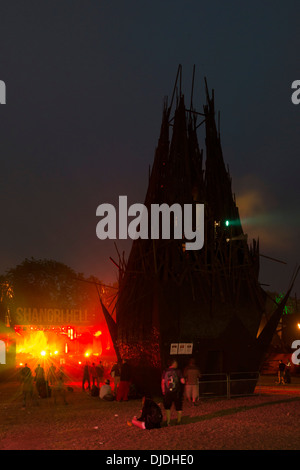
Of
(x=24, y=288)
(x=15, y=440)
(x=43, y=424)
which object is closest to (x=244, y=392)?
(x=43, y=424)

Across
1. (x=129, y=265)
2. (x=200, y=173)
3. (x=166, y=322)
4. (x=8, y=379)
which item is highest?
(x=200, y=173)

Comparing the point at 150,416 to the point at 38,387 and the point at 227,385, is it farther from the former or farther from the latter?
the point at 38,387

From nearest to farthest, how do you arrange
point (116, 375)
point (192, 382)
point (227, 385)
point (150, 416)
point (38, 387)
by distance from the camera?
point (150, 416) → point (192, 382) → point (227, 385) → point (38, 387) → point (116, 375)

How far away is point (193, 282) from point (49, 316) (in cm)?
5317

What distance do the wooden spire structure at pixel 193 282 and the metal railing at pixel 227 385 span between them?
0.41m

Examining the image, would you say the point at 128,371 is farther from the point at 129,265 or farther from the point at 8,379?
the point at 8,379

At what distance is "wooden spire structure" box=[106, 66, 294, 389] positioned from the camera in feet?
69.3

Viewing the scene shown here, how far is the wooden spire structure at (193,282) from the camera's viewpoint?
21.1 m

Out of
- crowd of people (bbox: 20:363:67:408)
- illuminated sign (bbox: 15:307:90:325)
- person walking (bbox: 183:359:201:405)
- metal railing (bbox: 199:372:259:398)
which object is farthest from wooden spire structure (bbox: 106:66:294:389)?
illuminated sign (bbox: 15:307:90:325)

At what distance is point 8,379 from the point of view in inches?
1412

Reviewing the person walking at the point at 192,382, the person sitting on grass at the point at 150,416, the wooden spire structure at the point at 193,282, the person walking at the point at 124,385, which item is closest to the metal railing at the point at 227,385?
the wooden spire structure at the point at 193,282

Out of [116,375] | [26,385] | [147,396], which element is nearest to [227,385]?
[116,375]

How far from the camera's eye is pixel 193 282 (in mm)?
21672
